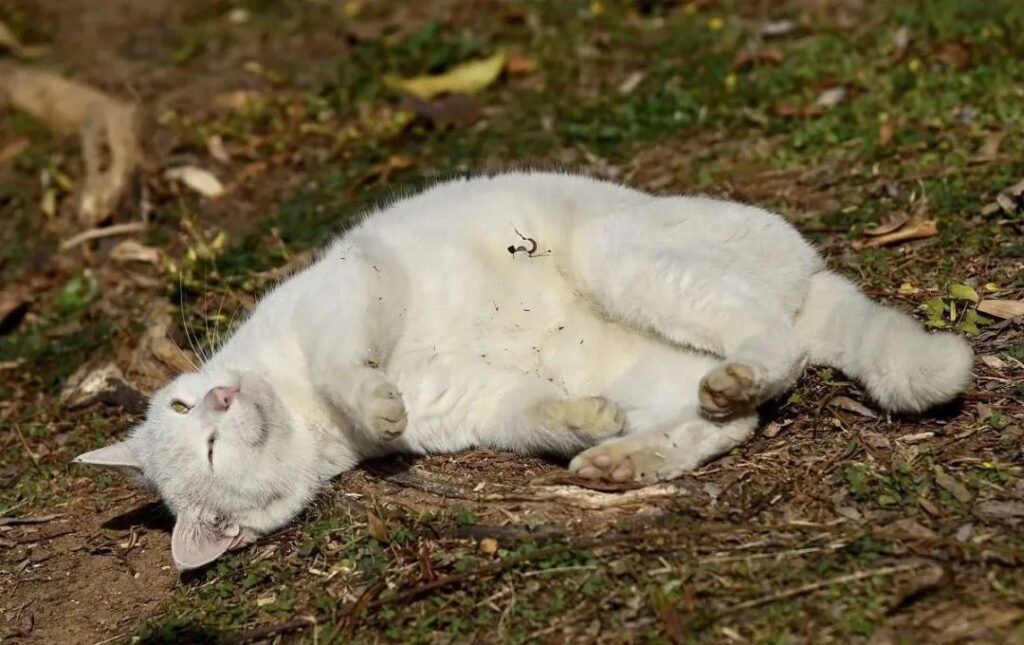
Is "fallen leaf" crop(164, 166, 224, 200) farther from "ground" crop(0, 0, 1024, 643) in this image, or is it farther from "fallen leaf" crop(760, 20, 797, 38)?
"fallen leaf" crop(760, 20, 797, 38)

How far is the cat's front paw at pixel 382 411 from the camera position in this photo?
3.88m

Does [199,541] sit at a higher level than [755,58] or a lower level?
lower

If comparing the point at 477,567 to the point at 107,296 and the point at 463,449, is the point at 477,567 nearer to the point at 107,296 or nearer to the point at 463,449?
the point at 463,449

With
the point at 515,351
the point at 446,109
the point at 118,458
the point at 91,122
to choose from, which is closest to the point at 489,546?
the point at 515,351

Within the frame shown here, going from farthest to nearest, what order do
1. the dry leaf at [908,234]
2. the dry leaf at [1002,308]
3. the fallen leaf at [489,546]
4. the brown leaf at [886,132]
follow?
the brown leaf at [886,132] → the dry leaf at [908,234] → the dry leaf at [1002,308] → the fallen leaf at [489,546]

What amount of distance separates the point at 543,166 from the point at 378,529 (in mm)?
3134

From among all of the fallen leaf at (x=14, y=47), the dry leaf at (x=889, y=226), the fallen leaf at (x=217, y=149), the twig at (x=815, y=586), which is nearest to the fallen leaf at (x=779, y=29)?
the dry leaf at (x=889, y=226)

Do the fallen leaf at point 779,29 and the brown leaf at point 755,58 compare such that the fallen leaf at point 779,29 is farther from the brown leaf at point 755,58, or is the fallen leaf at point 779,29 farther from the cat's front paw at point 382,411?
the cat's front paw at point 382,411

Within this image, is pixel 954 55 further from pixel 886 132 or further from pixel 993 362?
pixel 993 362

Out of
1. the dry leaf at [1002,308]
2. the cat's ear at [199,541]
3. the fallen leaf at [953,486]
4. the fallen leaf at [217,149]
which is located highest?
the dry leaf at [1002,308]

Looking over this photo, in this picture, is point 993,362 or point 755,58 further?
point 755,58

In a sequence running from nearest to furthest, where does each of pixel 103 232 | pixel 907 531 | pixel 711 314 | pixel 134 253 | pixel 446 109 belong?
1. pixel 907 531
2. pixel 711 314
3. pixel 134 253
4. pixel 103 232
5. pixel 446 109

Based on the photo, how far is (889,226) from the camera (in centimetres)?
528

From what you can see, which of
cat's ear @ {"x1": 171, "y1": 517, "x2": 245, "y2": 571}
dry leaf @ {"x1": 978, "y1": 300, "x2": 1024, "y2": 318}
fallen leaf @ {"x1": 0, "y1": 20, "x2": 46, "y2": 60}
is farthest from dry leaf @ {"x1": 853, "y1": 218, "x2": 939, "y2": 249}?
fallen leaf @ {"x1": 0, "y1": 20, "x2": 46, "y2": 60}
